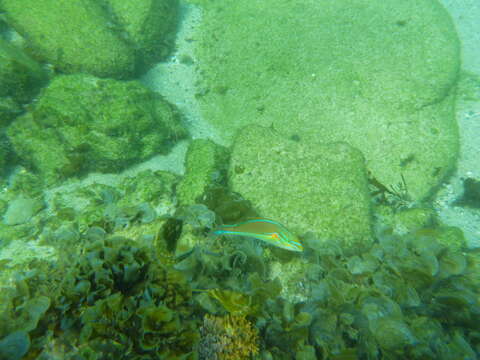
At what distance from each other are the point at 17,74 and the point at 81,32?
1.58 meters

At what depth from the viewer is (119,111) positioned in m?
4.80

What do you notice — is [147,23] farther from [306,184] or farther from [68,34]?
[306,184]

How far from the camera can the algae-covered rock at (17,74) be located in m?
4.45

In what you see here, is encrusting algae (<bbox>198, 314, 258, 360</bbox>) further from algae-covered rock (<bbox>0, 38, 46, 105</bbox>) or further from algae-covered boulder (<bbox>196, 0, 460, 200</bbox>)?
algae-covered rock (<bbox>0, 38, 46, 105</bbox>)

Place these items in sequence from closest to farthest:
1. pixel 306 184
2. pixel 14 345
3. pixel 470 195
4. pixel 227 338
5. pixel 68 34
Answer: pixel 14 345, pixel 227 338, pixel 306 184, pixel 470 195, pixel 68 34

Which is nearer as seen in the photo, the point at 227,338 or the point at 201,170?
the point at 227,338

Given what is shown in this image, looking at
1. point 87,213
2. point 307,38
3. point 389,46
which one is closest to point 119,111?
point 87,213

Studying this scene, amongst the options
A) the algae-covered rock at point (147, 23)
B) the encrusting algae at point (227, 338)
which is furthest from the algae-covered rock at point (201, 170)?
the algae-covered rock at point (147, 23)

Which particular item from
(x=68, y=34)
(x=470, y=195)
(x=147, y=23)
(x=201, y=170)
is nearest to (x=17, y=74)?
(x=68, y=34)

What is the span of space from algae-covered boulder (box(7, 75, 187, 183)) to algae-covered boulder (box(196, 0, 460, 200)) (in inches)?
87.7

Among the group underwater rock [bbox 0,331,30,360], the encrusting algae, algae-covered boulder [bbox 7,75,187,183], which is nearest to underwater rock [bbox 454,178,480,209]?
the encrusting algae

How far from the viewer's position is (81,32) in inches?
209

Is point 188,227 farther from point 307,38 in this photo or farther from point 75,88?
point 307,38

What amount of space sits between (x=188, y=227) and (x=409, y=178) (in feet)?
14.7
